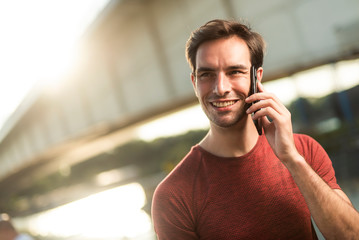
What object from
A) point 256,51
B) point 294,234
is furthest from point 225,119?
point 294,234

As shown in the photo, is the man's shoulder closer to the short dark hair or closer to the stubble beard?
the stubble beard

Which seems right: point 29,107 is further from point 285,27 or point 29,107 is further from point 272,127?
point 272,127

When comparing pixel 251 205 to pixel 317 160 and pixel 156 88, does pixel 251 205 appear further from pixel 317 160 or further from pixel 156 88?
pixel 156 88

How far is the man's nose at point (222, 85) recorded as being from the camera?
1952 mm

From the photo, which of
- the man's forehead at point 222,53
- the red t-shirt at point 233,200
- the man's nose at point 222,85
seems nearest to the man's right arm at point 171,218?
the red t-shirt at point 233,200

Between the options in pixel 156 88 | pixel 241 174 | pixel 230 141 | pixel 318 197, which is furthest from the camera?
pixel 156 88

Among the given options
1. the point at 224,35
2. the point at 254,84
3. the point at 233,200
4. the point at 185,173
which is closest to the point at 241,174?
the point at 233,200

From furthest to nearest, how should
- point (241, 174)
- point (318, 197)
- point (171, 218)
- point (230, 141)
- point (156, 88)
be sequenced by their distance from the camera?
point (156, 88), point (230, 141), point (241, 174), point (171, 218), point (318, 197)

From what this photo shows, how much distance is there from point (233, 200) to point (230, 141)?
1.19ft

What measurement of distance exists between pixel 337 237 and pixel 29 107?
18047 millimetres

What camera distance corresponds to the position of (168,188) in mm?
1891

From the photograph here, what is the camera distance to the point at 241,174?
194 centimetres

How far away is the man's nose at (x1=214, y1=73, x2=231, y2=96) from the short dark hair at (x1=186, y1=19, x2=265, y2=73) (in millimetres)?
235

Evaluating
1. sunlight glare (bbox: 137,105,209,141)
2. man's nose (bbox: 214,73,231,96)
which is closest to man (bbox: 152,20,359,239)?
man's nose (bbox: 214,73,231,96)
